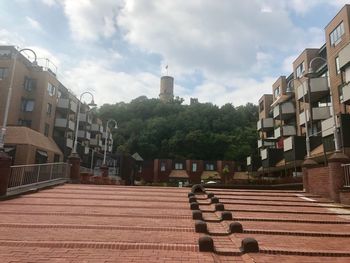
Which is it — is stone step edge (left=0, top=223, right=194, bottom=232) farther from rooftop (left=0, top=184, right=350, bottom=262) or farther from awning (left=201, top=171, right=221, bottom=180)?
awning (left=201, top=171, right=221, bottom=180)

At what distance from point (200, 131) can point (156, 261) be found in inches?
2687

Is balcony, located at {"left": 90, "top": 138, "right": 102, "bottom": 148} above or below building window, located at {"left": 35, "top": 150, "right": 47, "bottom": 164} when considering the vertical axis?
above

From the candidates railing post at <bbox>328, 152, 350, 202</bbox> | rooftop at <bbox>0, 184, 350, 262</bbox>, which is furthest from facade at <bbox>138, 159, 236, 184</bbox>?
rooftop at <bbox>0, 184, 350, 262</bbox>

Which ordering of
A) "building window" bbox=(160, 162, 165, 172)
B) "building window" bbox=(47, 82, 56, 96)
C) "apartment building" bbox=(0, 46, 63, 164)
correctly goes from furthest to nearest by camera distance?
"building window" bbox=(160, 162, 165, 172)
"building window" bbox=(47, 82, 56, 96)
"apartment building" bbox=(0, 46, 63, 164)

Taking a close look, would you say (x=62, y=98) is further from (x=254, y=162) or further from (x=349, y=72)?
(x=349, y=72)

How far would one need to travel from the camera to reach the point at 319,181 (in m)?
15.1

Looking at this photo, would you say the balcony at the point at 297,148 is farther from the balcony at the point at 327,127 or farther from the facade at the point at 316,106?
the balcony at the point at 327,127

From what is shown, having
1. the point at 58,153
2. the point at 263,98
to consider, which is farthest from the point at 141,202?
the point at 263,98

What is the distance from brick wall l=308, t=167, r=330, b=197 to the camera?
569 inches

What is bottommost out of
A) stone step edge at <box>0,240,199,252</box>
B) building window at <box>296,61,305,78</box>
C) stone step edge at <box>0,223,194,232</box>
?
stone step edge at <box>0,240,199,252</box>

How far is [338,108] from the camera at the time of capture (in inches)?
1087

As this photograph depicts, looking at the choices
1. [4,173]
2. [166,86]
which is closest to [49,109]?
[4,173]

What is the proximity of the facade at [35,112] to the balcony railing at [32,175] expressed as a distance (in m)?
10.8

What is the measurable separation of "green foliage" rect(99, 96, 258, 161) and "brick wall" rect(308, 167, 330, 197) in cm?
5315
